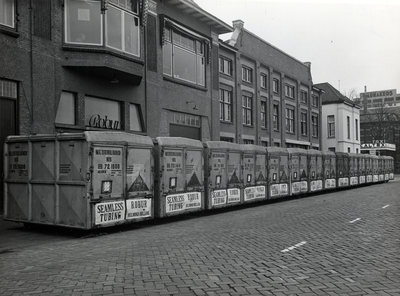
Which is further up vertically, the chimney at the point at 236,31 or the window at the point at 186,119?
the chimney at the point at 236,31

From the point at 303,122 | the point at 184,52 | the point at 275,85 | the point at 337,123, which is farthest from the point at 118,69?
the point at 337,123

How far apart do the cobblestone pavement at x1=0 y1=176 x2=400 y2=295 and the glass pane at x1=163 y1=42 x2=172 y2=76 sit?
464 inches

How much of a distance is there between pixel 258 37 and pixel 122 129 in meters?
20.3

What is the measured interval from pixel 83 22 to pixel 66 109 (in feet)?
11.5

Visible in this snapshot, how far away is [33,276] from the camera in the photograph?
244 inches

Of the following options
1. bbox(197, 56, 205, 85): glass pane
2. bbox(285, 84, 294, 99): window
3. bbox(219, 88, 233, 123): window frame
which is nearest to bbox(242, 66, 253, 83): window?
bbox(219, 88, 233, 123): window frame

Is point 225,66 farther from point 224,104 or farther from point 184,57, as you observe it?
point 184,57

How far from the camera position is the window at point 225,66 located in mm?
29516

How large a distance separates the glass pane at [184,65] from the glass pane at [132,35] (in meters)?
3.93

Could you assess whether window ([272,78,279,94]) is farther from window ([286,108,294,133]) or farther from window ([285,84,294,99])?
window ([286,108,294,133])

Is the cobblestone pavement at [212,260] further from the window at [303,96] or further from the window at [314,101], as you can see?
the window at [314,101]

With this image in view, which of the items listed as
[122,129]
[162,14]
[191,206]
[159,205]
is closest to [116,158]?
[159,205]

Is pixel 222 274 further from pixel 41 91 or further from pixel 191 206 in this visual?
pixel 41 91

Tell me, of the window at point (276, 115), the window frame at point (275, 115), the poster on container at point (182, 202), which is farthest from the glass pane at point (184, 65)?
the window at point (276, 115)
